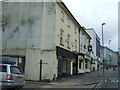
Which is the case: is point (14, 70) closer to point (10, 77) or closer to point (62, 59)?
point (10, 77)

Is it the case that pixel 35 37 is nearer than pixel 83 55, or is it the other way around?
pixel 35 37

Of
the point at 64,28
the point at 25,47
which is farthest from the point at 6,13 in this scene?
the point at 64,28

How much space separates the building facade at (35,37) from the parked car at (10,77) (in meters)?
8.16

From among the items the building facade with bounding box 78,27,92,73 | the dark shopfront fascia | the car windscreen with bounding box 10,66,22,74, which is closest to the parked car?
the car windscreen with bounding box 10,66,22,74

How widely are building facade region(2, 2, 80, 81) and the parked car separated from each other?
816 centimetres

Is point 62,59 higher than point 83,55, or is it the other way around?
point 83,55

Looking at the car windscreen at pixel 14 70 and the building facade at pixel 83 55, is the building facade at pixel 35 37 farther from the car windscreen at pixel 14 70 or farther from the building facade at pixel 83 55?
the building facade at pixel 83 55

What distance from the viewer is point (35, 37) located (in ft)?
71.1

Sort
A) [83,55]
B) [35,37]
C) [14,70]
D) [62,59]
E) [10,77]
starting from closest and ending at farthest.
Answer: [10,77] < [14,70] < [35,37] < [62,59] < [83,55]

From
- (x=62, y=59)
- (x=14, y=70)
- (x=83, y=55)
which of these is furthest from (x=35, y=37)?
(x=83, y=55)

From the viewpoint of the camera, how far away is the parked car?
39.1 feet

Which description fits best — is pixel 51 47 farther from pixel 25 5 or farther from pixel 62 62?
pixel 25 5

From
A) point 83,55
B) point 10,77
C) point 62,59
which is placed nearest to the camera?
point 10,77

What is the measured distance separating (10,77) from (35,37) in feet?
32.7
